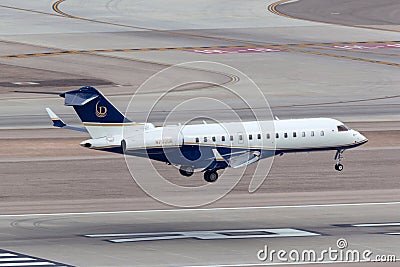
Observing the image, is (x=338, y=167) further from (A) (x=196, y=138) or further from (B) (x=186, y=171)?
(A) (x=196, y=138)

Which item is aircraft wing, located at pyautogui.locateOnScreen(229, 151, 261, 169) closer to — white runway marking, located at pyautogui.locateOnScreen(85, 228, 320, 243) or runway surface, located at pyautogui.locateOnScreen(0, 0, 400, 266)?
runway surface, located at pyautogui.locateOnScreen(0, 0, 400, 266)

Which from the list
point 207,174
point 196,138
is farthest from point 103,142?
→ point 207,174

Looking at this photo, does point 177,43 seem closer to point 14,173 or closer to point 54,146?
point 54,146

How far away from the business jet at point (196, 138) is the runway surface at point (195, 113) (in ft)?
6.09

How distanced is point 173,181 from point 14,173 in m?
9.29

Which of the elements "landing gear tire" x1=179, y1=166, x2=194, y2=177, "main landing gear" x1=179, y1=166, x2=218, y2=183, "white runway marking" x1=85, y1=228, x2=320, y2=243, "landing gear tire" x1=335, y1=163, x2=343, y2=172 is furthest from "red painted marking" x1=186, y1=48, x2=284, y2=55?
"white runway marking" x1=85, y1=228, x2=320, y2=243

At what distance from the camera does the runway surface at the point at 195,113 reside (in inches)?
2044

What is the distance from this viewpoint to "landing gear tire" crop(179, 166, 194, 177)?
211 ft

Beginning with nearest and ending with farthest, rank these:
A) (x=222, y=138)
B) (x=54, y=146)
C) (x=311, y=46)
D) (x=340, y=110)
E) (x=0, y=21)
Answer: (x=222, y=138)
(x=54, y=146)
(x=340, y=110)
(x=311, y=46)
(x=0, y=21)

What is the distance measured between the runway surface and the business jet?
1.86m

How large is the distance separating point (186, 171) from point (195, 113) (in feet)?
101

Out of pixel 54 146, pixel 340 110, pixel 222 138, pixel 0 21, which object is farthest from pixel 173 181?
pixel 0 21

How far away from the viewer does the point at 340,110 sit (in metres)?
96.7

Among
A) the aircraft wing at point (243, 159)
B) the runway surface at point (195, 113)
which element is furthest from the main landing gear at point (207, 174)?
the aircraft wing at point (243, 159)
